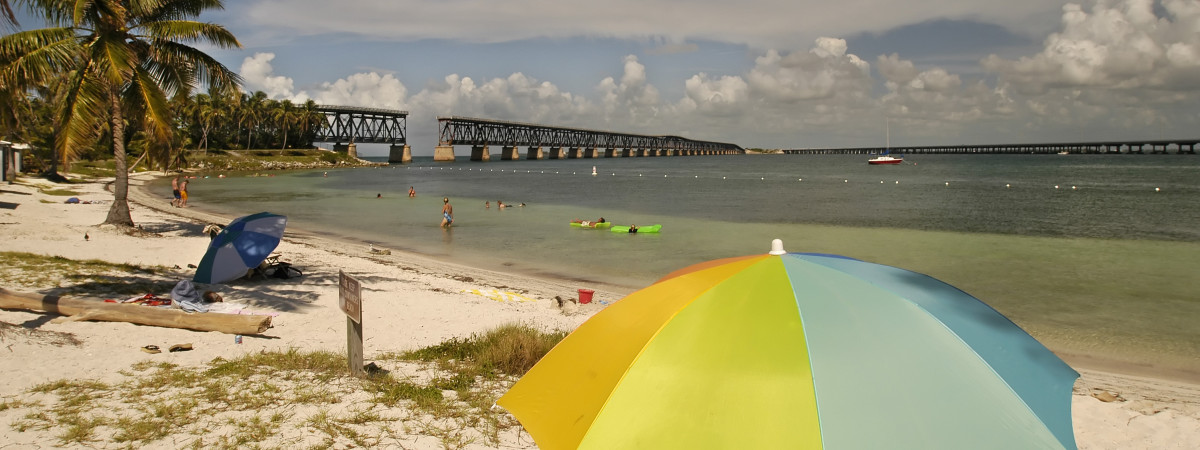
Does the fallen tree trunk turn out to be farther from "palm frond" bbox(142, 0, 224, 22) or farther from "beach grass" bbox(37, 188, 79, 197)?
"beach grass" bbox(37, 188, 79, 197)

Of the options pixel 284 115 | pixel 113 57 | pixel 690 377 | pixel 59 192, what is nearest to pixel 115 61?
pixel 113 57

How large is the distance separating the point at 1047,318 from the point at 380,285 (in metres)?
12.4

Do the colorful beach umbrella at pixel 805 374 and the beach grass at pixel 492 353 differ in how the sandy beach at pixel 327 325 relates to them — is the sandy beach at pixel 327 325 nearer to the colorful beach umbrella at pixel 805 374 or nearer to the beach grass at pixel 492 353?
the beach grass at pixel 492 353

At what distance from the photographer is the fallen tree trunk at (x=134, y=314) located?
306 inches

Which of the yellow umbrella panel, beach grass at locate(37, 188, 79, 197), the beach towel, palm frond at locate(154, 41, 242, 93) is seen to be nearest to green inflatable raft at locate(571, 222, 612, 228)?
palm frond at locate(154, 41, 242, 93)

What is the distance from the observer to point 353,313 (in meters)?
6.25

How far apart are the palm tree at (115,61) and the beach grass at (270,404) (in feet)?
32.2

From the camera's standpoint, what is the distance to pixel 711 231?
2666 centimetres

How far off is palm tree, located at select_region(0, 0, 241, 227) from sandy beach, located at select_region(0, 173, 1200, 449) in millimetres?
2716

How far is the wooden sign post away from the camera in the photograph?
6168 mm

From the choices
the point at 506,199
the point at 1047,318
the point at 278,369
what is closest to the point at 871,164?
the point at 506,199

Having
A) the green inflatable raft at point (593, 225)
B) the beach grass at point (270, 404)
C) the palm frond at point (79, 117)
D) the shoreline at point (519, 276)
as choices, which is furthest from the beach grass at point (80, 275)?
the green inflatable raft at point (593, 225)

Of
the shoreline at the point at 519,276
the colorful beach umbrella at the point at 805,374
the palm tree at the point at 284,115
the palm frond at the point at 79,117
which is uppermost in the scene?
the palm tree at the point at 284,115

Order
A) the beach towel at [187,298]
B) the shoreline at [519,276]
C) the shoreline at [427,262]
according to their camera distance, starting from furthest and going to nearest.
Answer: the shoreline at [427,262] → the shoreline at [519,276] → the beach towel at [187,298]
